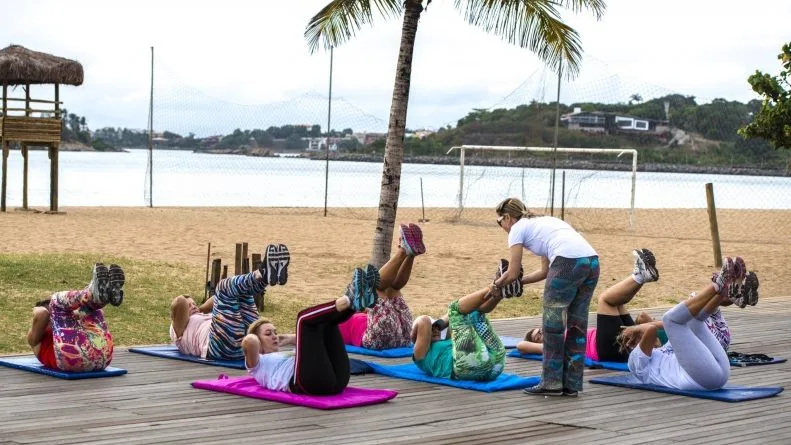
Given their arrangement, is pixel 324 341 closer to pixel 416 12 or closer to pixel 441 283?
pixel 416 12

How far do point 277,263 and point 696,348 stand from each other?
2.58m

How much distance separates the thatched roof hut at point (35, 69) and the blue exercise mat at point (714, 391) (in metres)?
19.5

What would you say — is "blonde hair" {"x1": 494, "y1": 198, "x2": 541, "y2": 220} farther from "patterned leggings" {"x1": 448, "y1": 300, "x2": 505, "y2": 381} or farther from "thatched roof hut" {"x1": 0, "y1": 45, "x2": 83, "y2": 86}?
"thatched roof hut" {"x1": 0, "y1": 45, "x2": 83, "y2": 86}

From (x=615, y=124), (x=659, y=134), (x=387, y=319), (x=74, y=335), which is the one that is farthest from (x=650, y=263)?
(x=659, y=134)

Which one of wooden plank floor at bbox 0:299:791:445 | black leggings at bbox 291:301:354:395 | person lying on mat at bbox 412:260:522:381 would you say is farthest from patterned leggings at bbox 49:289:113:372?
person lying on mat at bbox 412:260:522:381

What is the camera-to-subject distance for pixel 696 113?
26.9m

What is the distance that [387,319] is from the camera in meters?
8.98

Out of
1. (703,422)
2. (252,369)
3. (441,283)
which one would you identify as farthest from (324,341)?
(441,283)

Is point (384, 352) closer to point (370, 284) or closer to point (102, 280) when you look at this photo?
point (370, 284)

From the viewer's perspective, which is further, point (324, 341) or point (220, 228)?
point (220, 228)

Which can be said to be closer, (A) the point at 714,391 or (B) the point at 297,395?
(B) the point at 297,395

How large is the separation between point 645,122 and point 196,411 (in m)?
22.9

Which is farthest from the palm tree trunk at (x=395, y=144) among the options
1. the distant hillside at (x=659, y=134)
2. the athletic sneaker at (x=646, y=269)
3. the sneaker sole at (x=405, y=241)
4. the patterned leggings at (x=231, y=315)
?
the distant hillside at (x=659, y=134)

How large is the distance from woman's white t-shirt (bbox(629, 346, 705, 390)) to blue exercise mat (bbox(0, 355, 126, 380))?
10.7ft
